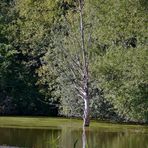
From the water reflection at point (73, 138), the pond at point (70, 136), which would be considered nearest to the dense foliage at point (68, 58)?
the pond at point (70, 136)

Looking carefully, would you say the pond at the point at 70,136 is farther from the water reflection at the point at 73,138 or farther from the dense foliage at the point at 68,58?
the dense foliage at the point at 68,58

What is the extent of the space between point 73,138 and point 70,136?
3.62 ft

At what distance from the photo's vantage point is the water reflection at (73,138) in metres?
22.1

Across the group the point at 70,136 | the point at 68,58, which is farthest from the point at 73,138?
the point at 68,58

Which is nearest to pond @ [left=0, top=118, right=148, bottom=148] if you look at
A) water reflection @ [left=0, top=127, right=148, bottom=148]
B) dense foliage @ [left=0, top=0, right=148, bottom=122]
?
water reflection @ [left=0, top=127, right=148, bottom=148]

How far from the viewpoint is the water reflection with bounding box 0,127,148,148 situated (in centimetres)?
2210

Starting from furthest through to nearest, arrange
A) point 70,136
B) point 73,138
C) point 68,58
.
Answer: point 68,58 < point 70,136 < point 73,138

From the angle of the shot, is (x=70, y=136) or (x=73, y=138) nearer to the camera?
(x=73, y=138)

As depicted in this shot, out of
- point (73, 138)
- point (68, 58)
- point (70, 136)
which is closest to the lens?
point (73, 138)

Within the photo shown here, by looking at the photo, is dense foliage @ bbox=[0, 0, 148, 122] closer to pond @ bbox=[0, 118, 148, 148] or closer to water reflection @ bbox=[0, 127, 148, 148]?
pond @ bbox=[0, 118, 148, 148]

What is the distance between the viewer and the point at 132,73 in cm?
3250

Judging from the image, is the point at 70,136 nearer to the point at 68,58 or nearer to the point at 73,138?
the point at 73,138

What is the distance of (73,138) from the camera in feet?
81.9

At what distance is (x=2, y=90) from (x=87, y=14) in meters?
11.5
